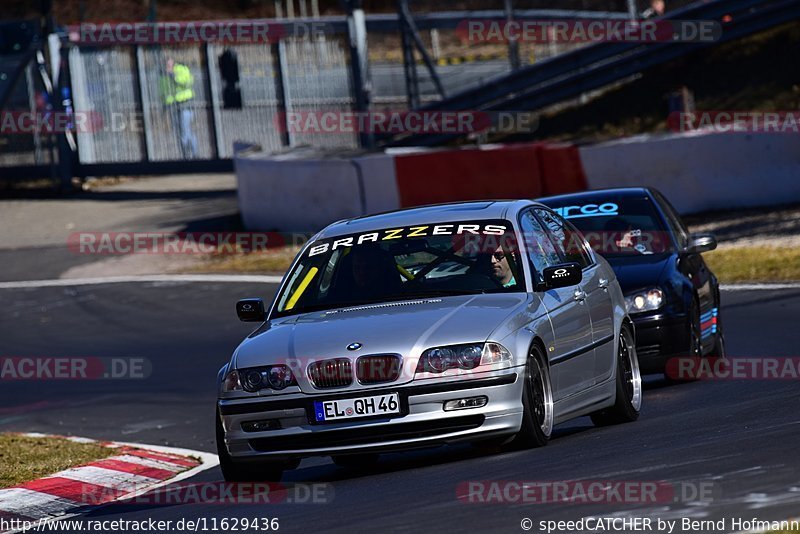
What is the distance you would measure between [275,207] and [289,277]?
1683cm

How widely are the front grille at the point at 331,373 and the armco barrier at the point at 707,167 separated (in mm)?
14596

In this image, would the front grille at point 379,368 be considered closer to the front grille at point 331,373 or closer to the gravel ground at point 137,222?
the front grille at point 331,373

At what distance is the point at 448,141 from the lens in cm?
3219

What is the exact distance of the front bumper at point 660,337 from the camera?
454 inches

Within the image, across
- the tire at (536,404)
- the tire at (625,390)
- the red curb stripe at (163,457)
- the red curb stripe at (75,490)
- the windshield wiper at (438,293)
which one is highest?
the windshield wiper at (438,293)

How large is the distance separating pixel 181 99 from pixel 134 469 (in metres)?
21.7

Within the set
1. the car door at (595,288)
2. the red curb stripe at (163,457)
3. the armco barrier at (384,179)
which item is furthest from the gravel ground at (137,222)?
the red curb stripe at (163,457)

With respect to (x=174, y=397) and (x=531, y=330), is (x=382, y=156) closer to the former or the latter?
(x=174, y=397)

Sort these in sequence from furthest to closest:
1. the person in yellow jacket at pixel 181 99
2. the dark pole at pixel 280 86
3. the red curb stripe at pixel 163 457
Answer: the person in yellow jacket at pixel 181 99 < the dark pole at pixel 280 86 < the red curb stripe at pixel 163 457

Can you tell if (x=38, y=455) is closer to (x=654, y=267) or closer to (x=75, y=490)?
(x=75, y=490)

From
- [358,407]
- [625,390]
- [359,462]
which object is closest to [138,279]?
[359,462]

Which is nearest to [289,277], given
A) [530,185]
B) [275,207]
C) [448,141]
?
[530,185]

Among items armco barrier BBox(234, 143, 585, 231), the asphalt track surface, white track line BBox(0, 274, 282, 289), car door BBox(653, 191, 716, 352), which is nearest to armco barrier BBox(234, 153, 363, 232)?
armco barrier BBox(234, 143, 585, 231)

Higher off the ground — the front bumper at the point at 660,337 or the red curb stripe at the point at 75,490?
the front bumper at the point at 660,337
